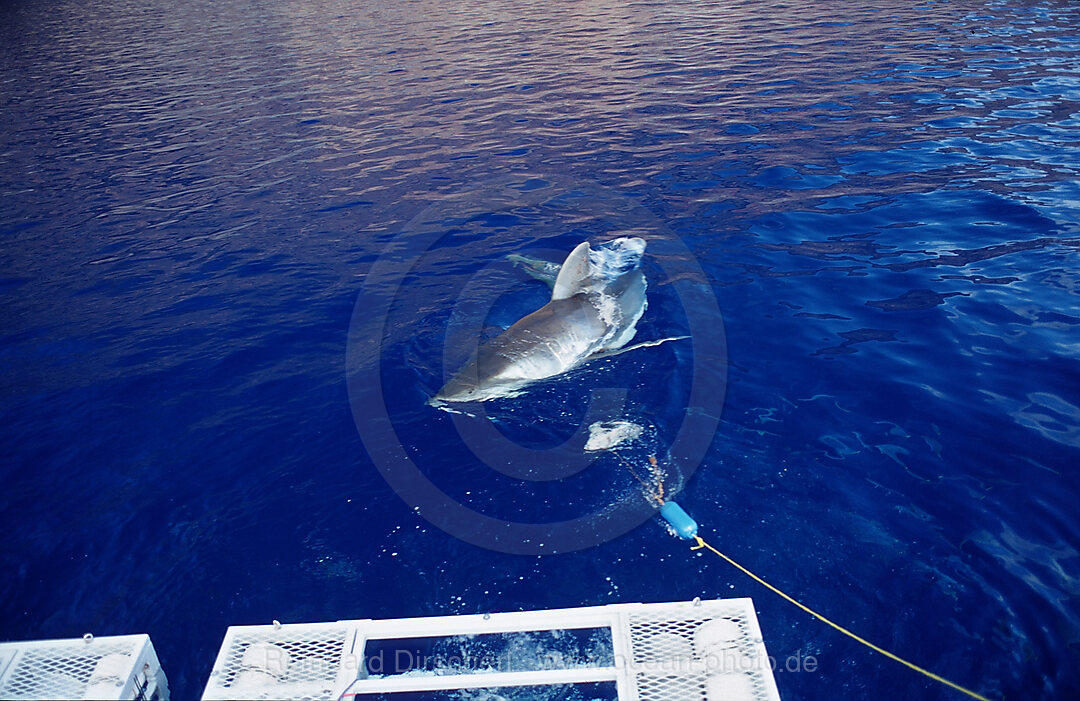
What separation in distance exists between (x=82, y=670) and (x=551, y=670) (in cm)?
395

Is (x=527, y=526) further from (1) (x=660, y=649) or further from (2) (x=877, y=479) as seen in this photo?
(2) (x=877, y=479)

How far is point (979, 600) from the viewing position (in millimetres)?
7227

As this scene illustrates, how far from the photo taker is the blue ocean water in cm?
769

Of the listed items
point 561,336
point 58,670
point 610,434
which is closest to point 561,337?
point 561,336

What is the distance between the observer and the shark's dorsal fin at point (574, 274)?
38.1ft

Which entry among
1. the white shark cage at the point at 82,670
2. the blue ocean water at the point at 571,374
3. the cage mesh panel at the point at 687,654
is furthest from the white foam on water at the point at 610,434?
the white shark cage at the point at 82,670

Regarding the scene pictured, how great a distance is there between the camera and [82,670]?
5516mm

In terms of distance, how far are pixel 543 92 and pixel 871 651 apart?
26770 millimetres

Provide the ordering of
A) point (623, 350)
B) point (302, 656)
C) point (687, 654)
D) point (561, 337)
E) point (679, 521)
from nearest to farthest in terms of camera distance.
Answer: point (687, 654), point (302, 656), point (679, 521), point (561, 337), point (623, 350)

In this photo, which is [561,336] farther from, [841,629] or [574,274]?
[841,629]

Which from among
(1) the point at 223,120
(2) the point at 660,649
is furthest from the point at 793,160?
(1) the point at 223,120

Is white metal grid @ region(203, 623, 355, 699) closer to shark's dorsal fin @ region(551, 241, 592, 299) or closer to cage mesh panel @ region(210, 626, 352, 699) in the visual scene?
cage mesh panel @ region(210, 626, 352, 699)

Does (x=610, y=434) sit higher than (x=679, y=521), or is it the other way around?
(x=679, y=521)

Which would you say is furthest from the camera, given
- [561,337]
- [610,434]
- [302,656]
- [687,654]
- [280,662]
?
[561,337]
